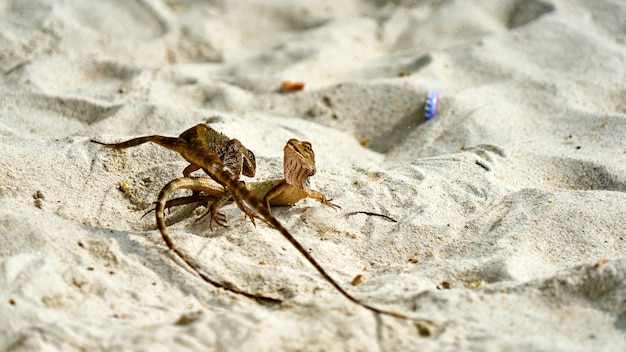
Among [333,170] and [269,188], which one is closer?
[269,188]

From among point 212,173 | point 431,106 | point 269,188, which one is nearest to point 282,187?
point 269,188

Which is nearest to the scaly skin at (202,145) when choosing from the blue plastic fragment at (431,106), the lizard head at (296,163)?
the lizard head at (296,163)

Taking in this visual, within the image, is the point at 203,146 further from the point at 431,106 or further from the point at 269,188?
the point at 431,106

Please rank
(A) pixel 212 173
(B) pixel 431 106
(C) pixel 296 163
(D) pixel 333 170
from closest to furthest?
(A) pixel 212 173
(C) pixel 296 163
(D) pixel 333 170
(B) pixel 431 106

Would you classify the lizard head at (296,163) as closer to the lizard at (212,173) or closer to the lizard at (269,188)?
the lizard at (269,188)

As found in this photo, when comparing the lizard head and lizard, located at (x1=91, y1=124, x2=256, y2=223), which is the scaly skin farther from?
the lizard head

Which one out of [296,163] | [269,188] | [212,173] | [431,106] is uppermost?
[212,173]
